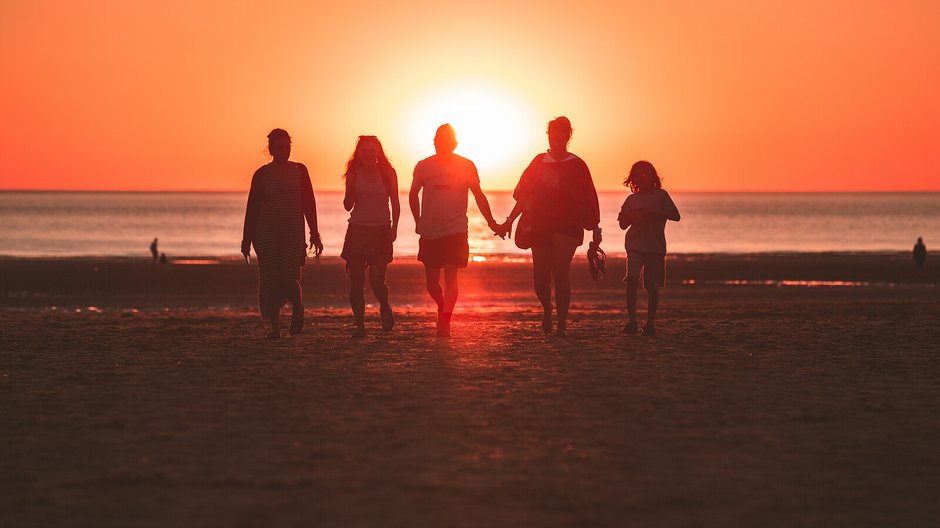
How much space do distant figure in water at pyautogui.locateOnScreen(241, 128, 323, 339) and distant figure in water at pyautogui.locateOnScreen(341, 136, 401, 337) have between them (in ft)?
1.41

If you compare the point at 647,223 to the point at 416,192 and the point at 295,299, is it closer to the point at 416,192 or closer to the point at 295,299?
the point at 416,192

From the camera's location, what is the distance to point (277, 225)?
10977mm

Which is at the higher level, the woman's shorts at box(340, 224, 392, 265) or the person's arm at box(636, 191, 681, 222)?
the person's arm at box(636, 191, 681, 222)

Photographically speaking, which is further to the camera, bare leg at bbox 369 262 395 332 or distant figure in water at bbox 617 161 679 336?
distant figure in water at bbox 617 161 679 336

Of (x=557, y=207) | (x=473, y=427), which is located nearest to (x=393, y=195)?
(x=557, y=207)

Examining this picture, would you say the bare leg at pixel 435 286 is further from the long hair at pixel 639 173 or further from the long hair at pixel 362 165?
the long hair at pixel 639 173

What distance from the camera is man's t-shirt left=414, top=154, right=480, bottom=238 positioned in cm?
1100

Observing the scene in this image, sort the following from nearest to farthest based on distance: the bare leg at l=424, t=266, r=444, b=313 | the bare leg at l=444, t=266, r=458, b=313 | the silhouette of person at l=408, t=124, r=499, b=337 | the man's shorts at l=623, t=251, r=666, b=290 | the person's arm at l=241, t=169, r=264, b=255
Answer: the person's arm at l=241, t=169, r=264, b=255 → the silhouette of person at l=408, t=124, r=499, b=337 → the bare leg at l=444, t=266, r=458, b=313 → the bare leg at l=424, t=266, r=444, b=313 → the man's shorts at l=623, t=251, r=666, b=290

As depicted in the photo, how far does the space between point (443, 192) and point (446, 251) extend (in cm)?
53

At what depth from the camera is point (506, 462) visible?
17.8ft

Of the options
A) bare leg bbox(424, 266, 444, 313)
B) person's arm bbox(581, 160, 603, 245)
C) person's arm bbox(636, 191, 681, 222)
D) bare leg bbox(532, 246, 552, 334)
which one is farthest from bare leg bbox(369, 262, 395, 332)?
person's arm bbox(636, 191, 681, 222)

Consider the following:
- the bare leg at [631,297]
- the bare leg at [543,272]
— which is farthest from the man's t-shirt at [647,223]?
the bare leg at [543,272]

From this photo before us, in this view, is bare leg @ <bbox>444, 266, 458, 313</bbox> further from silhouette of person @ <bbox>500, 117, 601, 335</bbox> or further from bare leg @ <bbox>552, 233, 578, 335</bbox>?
bare leg @ <bbox>552, 233, 578, 335</bbox>

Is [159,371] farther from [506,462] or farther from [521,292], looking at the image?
[521,292]
